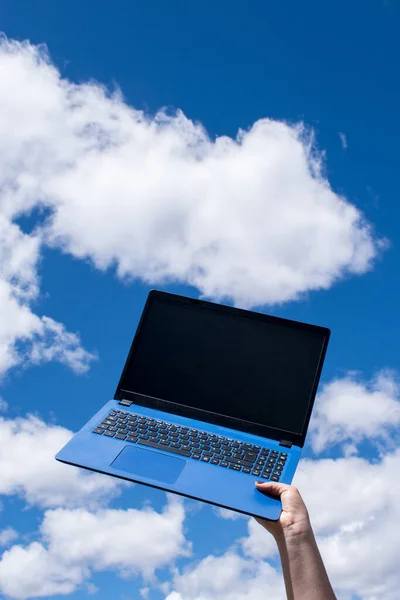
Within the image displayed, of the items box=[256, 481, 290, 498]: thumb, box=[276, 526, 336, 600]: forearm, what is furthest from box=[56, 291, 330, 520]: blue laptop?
box=[276, 526, 336, 600]: forearm

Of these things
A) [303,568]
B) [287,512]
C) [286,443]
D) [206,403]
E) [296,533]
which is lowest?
[303,568]

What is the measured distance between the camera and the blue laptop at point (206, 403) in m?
3.49

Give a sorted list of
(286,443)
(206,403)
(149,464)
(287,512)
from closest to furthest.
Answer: (287,512)
(149,464)
(286,443)
(206,403)

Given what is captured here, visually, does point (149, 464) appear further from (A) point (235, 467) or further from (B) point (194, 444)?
(A) point (235, 467)

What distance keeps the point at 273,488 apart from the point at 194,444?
27.4 inches

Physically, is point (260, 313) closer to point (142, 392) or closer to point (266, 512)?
point (142, 392)

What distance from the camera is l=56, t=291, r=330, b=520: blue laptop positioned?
3.49 meters

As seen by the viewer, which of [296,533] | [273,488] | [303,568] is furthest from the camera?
[273,488]

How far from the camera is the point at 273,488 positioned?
127 inches

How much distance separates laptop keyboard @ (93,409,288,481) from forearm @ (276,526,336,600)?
644mm

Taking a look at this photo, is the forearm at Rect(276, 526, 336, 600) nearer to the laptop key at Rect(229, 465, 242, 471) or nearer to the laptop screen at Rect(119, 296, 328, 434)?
the laptop key at Rect(229, 465, 242, 471)

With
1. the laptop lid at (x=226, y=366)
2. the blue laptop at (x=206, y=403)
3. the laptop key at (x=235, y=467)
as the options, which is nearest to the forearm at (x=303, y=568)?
the blue laptop at (x=206, y=403)

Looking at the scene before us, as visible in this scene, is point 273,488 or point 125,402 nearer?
point 273,488

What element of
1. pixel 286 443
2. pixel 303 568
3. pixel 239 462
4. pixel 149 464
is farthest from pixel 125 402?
pixel 303 568
